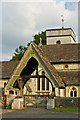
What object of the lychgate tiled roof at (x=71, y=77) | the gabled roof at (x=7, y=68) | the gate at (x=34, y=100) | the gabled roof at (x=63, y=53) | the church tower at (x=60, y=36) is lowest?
the gate at (x=34, y=100)

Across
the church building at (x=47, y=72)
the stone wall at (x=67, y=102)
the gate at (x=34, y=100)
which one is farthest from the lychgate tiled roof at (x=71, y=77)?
the stone wall at (x=67, y=102)

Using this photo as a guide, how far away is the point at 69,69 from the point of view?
2917 cm

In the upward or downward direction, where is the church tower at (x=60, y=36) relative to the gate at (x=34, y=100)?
upward

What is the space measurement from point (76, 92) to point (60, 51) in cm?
826

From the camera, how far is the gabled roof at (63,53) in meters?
29.6

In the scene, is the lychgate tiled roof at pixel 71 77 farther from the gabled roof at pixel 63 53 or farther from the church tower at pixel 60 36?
the church tower at pixel 60 36

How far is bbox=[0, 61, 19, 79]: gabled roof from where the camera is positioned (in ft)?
105

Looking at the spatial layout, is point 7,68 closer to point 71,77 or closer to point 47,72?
point 71,77

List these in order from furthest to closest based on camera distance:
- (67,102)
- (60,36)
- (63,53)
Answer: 1. (60,36)
2. (63,53)
3. (67,102)

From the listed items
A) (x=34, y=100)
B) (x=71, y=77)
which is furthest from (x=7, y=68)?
(x=34, y=100)

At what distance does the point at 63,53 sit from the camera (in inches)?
1235

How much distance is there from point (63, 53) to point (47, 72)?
14.9 meters

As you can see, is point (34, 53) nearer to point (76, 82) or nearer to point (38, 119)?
point (38, 119)

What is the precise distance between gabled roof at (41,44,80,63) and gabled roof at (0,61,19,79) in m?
6.48
